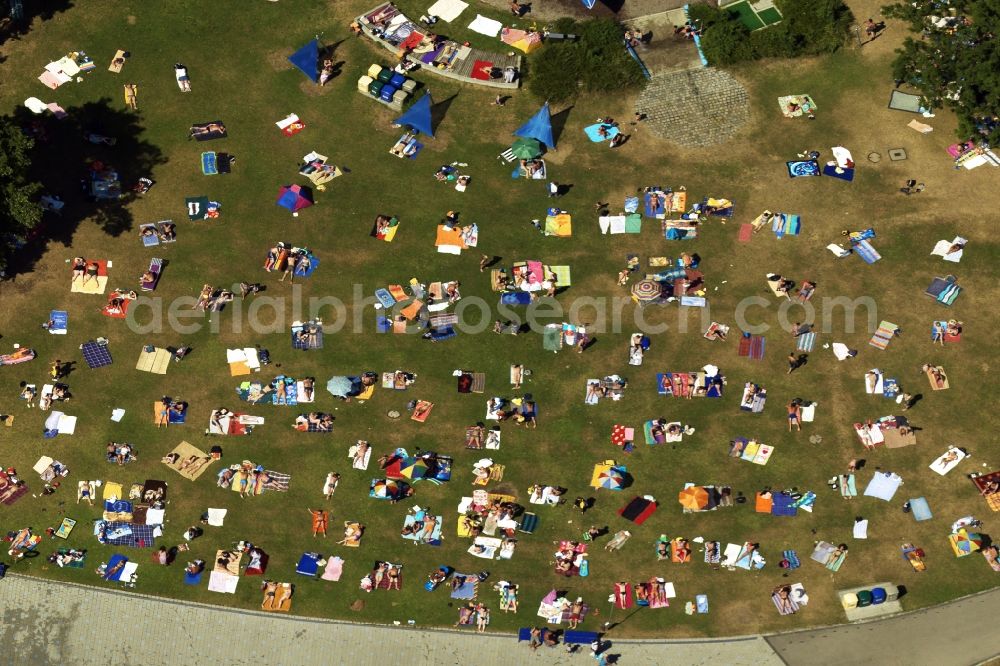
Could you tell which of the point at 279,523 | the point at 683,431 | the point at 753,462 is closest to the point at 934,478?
the point at 753,462

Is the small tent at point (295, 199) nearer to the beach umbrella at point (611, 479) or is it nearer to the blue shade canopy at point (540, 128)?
the blue shade canopy at point (540, 128)

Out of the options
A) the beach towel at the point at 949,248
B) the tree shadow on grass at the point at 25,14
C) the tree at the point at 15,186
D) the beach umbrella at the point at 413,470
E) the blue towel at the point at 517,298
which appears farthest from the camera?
the tree shadow on grass at the point at 25,14

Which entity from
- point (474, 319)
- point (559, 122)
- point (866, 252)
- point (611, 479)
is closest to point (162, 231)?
point (474, 319)

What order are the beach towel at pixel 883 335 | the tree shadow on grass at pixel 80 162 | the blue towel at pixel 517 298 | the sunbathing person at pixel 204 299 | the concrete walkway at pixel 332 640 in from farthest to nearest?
the tree shadow on grass at pixel 80 162 → the sunbathing person at pixel 204 299 → the blue towel at pixel 517 298 → the beach towel at pixel 883 335 → the concrete walkway at pixel 332 640

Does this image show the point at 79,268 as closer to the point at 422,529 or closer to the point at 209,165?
the point at 209,165

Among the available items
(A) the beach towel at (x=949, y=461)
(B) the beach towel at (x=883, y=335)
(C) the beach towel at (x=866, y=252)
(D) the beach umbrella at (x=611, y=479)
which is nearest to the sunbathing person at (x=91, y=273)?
(D) the beach umbrella at (x=611, y=479)

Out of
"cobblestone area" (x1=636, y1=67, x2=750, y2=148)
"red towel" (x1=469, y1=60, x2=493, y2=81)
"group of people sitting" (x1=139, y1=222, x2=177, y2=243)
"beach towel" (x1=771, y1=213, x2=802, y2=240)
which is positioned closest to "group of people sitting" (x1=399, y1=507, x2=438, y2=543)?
"group of people sitting" (x1=139, y1=222, x2=177, y2=243)

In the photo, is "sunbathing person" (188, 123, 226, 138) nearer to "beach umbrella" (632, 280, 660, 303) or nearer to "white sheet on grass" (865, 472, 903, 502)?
"beach umbrella" (632, 280, 660, 303)
